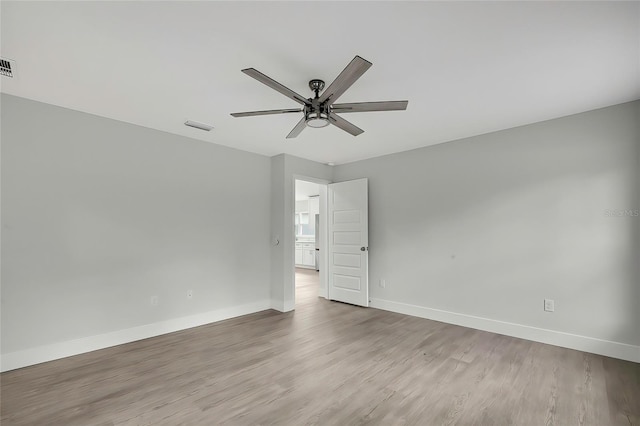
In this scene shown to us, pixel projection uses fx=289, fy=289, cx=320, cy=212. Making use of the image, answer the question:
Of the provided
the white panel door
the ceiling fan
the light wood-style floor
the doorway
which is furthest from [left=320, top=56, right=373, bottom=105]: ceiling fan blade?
the doorway

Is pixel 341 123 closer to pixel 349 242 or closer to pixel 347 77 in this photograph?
pixel 347 77

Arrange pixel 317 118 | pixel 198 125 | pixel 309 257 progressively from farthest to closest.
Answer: pixel 309 257 < pixel 198 125 < pixel 317 118

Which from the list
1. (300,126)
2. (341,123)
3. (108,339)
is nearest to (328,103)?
(341,123)

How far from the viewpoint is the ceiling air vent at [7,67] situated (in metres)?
2.26

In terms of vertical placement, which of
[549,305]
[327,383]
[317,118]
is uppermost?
[317,118]

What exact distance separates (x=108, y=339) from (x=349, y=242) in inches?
145

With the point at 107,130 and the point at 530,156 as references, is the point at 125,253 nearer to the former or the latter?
the point at 107,130

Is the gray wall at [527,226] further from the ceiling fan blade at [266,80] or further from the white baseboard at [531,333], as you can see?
the ceiling fan blade at [266,80]

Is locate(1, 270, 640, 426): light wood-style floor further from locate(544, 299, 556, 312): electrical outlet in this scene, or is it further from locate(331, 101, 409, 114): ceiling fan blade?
locate(331, 101, 409, 114): ceiling fan blade

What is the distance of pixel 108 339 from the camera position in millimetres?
3279

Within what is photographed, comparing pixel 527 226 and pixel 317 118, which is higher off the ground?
pixel 317 118

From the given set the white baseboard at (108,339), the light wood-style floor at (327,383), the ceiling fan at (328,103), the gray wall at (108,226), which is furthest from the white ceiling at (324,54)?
the light wood-style floor at (327,383)

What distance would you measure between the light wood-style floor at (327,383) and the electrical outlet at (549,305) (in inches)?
17.1

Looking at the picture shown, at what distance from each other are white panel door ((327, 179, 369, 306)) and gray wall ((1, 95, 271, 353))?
164 cm
